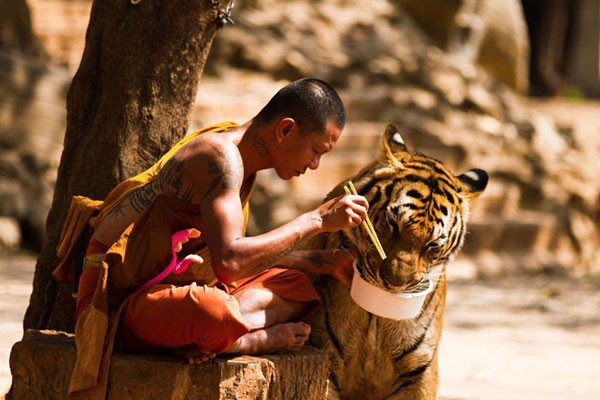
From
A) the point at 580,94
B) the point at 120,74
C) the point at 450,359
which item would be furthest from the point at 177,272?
the point at 580,94

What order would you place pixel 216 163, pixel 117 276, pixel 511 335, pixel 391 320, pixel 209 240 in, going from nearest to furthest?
1. pixel 209 240
2. pixel 216 163
3. pixel 117 276
4. pixel 391 320
5. pixel 511 335

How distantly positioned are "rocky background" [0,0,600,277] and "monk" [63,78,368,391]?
6.55 m

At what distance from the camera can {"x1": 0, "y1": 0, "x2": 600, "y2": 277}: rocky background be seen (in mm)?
11023

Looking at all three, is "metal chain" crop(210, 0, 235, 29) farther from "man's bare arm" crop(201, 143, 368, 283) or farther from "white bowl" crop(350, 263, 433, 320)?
"white bowl" crop(350, 263, 433, 320)

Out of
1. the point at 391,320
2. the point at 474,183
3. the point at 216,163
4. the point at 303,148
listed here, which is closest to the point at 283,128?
the point at 303,148

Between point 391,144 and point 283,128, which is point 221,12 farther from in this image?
point 283,128

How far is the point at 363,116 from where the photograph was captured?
514 inches

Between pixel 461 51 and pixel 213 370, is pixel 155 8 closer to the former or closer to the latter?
pixel 213 370

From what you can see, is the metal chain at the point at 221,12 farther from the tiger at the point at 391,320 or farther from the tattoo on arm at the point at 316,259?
the tattoo on arm at the point at 316,259

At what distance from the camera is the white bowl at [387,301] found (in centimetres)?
454

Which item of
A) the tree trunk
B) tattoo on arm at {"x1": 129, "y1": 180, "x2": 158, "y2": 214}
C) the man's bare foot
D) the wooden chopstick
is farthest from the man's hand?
the tree trunk

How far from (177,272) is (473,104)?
10.3 metres

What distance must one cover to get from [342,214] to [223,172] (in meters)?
0.45

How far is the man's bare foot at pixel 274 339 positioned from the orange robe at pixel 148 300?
0.61 ft
